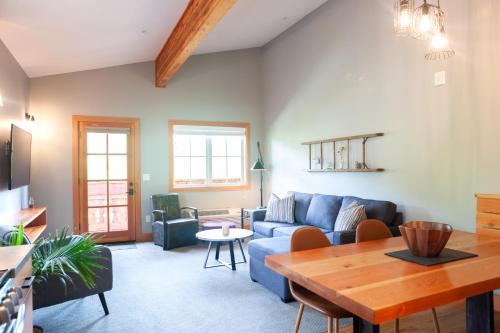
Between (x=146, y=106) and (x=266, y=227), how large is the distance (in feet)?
9.79

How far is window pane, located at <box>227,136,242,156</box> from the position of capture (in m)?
6.70

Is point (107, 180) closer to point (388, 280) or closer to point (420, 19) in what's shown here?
point (420, 19)

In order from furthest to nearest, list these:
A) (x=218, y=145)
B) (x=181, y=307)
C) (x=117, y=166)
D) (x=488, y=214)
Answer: (x=218, y=145) → (x=117, y=166) → (x=181, y=307) → (x=488, y=214)

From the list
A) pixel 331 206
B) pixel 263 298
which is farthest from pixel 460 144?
pixel 263 298

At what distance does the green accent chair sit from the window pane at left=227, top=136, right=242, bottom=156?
54.3 inches

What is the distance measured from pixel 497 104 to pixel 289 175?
3.48m

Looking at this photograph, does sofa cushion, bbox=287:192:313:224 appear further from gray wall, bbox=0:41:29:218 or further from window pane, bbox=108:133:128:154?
gray wall, bbox=0:41:29:218

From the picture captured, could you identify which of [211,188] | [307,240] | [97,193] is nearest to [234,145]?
[211,188]

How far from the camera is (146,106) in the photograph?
19.6 feet

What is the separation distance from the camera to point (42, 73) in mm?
5156

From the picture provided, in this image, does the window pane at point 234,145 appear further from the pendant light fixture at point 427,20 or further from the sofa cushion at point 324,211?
the pendant light fixture at point 427,20

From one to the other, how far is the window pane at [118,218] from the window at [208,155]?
0.91 m

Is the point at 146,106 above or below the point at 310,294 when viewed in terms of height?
above

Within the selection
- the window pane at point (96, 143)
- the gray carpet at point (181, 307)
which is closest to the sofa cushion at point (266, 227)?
the gray carpet at point (181, 307)
